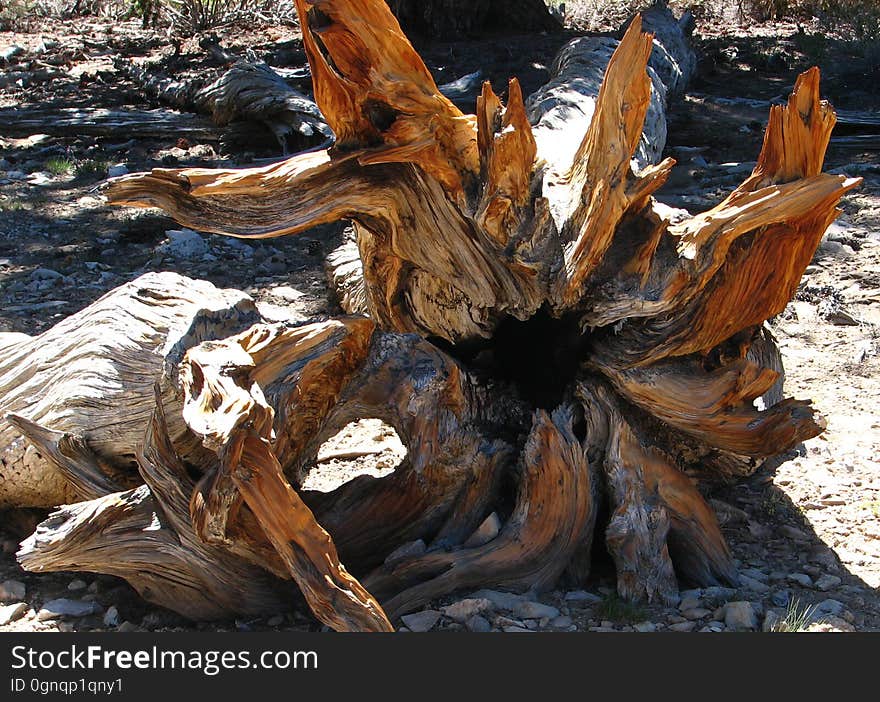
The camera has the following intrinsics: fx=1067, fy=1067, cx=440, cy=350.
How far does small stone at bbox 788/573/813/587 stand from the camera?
3.86m

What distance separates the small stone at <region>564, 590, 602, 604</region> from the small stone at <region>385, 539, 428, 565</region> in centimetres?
54

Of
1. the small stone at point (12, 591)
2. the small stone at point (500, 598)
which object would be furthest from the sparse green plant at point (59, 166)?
the small stone at point (500, 598)

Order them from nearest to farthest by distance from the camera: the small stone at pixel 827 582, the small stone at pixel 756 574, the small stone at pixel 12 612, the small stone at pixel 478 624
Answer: the small stone at pixel 478 624
the small stone at pixel 12 612
the small stone at pixel 827 582
the small stone at pixel 756 574

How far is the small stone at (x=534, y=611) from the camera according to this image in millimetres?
3559

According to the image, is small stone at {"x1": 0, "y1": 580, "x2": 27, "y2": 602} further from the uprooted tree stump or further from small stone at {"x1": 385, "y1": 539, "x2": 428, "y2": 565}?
small stone at {"x1": 385, "y1": 539, "x2": 428, "y2": 565}

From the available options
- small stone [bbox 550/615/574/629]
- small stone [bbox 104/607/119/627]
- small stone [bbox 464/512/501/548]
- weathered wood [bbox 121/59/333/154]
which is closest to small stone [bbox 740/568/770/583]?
small stone [bbox 550/615/574/629]

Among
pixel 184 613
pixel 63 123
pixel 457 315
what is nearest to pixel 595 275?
pixel 457 315

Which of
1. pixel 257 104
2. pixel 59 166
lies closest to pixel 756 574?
pixel 257 104

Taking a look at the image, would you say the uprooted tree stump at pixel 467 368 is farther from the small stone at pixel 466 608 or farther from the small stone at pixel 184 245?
the small stone at pixel 184 245

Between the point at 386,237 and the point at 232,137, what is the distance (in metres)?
5.58

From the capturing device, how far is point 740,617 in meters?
3.52

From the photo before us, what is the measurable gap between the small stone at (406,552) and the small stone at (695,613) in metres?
0.93

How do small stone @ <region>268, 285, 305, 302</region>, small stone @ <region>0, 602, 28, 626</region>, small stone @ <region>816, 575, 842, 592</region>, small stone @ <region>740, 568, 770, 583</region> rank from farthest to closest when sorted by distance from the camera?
small stone @ <region>268, 285, 305, 302</region>, small stone @ <region>740, 568, 770, 583</region>, small stone @ <region>816, 575, 842, 592</region>, small stone @ <region>0, 602, 28, 626</region>

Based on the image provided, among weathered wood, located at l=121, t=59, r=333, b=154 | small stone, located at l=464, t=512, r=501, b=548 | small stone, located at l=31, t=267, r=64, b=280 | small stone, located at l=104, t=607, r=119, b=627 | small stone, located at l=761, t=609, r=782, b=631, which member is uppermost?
weathered wood, located at l=121, t=59, r=333, b=154
